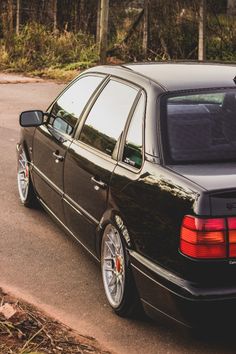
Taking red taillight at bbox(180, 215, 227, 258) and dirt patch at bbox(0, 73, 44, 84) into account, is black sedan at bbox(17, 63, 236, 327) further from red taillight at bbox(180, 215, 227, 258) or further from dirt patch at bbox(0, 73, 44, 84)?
dirt patch at bbox(0, 73, 44, 84)

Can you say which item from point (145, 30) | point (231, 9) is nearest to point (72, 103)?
point (231, 9)

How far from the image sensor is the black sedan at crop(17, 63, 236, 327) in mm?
3594

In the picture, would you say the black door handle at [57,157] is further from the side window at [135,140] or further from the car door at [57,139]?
the side window at [135,140]

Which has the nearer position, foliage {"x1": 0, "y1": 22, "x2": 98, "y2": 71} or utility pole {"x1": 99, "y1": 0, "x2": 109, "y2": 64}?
utility pole {"x1": 99, "y1": 0, "x2": 109, "y2": 64}

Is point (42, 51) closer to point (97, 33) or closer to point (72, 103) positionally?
point (97, 33)

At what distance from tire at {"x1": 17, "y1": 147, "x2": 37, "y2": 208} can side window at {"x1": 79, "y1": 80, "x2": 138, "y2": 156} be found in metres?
1.77

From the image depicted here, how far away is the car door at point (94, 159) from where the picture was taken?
4.63 meters

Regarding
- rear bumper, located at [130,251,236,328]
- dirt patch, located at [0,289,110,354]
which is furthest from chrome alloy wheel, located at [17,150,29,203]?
rear bumper, located at [130,251,236,328]

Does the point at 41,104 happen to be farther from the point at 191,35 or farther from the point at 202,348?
the point at 202,348

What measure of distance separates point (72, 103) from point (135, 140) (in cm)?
143

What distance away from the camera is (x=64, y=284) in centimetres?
511

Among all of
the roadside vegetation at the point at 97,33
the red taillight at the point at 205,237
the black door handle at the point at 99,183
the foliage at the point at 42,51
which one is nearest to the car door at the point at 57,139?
the black door handle at the point at 99,183

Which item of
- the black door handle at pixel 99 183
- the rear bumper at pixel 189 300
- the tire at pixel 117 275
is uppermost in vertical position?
the black door handle at pixel 99 183

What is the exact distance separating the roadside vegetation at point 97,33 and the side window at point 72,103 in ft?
38.2
